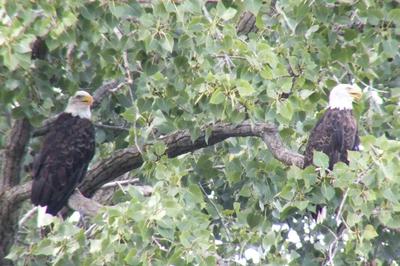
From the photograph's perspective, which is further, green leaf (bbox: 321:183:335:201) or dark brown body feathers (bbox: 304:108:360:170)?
dark brown body feathers (bbox: 304:108:360:170)

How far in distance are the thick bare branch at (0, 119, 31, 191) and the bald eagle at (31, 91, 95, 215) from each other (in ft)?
0.70

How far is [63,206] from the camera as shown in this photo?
5543 mm

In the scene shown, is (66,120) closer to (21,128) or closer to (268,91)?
(21,128)

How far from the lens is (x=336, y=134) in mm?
5695

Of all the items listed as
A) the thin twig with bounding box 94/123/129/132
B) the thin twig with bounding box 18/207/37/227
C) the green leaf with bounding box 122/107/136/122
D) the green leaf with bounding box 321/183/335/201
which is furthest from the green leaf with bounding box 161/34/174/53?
the thin twig with bounding box 18/207/37/227

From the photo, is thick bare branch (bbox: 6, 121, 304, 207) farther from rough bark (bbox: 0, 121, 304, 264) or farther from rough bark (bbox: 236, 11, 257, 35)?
rough bark (bbox: 236, 11, 257, 35)

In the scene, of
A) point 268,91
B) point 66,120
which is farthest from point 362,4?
point 66,120

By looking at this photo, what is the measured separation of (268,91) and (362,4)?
66 cm

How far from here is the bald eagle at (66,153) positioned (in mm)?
5477

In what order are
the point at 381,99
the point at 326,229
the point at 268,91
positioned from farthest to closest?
1. the point at 381,99
2. the point at 326,229
3. the point at 268,91

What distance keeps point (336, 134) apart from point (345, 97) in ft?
0.79

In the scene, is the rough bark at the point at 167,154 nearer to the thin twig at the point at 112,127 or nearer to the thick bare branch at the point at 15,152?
the thick bare branch at the point at 15,152

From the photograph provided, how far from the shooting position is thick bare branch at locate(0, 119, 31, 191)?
199 inches

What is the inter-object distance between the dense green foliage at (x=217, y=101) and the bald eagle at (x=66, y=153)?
20 cm
